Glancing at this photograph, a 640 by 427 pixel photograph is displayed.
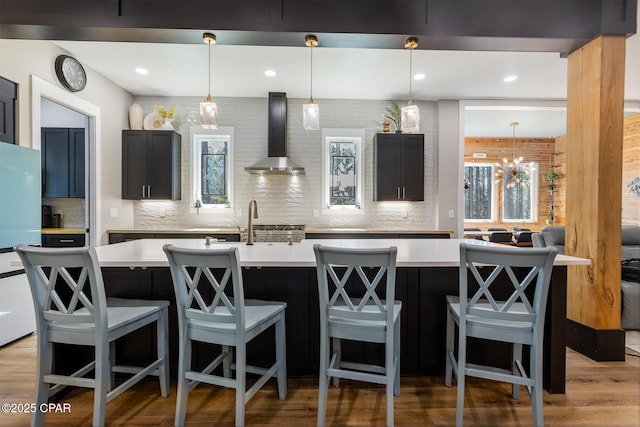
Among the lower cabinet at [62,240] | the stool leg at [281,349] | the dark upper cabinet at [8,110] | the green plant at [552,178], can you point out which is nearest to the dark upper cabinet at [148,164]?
the lower cabinet at [62,240]

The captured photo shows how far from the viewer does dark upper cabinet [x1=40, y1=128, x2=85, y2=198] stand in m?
4.18

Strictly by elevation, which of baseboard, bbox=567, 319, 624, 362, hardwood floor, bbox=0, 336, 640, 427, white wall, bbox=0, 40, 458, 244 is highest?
white wall, bbox=0, 40, 458, 244

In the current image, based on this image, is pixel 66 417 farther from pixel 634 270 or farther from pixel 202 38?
pixel 634 270

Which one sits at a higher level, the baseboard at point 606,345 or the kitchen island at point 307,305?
the kitchen island at point 307,305

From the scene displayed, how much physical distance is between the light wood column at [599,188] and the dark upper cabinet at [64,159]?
5.42 meters

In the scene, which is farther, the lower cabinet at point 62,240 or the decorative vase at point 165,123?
the decorative vase at point 165,123

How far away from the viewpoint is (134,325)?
181 centimetres

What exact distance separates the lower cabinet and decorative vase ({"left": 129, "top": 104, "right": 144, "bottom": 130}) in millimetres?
1654

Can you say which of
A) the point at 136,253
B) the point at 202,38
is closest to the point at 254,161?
the point at 202,38

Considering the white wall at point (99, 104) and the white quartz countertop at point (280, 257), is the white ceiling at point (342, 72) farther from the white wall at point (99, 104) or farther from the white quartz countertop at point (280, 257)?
the white quartz countertop at point (280, 257)

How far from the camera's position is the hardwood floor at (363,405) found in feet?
5.89

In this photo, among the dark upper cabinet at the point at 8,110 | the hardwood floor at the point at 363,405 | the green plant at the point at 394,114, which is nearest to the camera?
the hardwood floor at the point at 363,405

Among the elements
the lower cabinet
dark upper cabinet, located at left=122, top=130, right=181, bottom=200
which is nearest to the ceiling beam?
dark upper cabinet, located at left=122, top=130, right=181, bottom=200

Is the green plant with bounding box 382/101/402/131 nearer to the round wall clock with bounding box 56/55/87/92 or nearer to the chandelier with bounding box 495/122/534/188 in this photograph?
the round wall clock with bounding box 56/55/87/92
